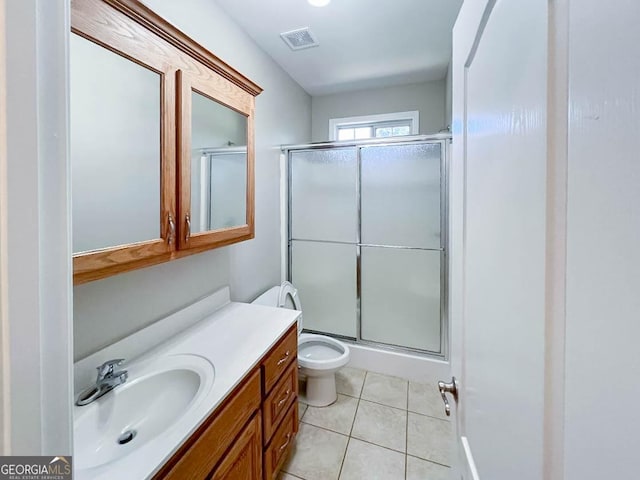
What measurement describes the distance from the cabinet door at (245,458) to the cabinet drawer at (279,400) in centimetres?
7

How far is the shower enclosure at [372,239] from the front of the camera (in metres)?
2.35

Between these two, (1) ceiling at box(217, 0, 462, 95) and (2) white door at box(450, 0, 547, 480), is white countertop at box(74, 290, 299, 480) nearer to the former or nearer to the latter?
(2) white door at box(450, 0, 547, 480)

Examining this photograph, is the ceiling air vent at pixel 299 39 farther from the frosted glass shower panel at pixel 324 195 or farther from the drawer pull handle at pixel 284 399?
the drawer pull handle at pixel 284 399

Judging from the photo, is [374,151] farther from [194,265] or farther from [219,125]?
[194,265]

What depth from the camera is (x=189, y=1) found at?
151 cm

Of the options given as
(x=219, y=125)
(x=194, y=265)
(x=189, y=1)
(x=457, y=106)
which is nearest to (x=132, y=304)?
(x=194, y=265)

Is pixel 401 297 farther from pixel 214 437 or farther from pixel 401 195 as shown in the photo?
pixel 214 437

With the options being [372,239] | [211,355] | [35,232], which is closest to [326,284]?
[372,239]

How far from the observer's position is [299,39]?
2.09m

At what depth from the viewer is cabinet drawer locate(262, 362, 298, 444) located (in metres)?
1.28

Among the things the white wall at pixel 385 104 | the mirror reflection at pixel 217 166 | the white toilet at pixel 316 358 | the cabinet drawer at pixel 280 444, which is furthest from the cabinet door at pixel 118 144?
the white wall at pixel 385 104

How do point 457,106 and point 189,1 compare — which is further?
point 189,1

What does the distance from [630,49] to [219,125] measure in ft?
4.93

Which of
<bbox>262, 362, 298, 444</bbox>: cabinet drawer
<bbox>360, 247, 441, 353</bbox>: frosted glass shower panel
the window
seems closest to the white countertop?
<bbox>262, 362, 298, 444</bbox>: cabinet drawer
